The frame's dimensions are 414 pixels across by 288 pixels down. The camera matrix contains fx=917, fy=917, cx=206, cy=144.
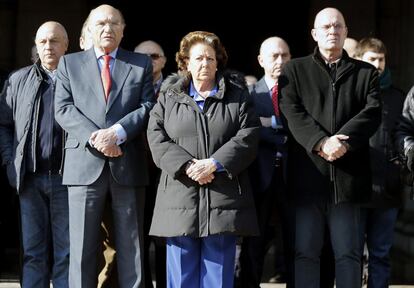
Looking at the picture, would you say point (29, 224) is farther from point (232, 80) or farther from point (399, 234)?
point (399, 234)

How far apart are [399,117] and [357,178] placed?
72 cm

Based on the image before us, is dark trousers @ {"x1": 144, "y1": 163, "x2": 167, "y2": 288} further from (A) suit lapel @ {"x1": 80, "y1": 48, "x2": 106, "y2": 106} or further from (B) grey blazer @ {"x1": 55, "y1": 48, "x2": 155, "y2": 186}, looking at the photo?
(A) suit lapel @ {"x1": 80, "y1": 48, "x2": 106, "y2": 106}

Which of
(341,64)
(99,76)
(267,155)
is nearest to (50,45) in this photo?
(99,76)

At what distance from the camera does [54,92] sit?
6.45 meters

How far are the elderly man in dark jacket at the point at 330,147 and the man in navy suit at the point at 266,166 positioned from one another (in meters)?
0.39

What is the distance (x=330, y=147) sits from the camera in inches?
231

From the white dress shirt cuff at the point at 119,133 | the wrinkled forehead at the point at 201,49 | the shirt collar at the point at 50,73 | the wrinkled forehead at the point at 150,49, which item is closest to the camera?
the white dress shirt cuff at the point at 119,133

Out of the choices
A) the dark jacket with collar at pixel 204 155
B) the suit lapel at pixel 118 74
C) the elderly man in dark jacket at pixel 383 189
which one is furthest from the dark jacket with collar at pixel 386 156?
the suit lapel at pixel 118 74

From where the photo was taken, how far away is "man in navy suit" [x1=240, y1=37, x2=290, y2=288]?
6.57m

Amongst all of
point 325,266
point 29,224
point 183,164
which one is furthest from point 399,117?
point 29,224

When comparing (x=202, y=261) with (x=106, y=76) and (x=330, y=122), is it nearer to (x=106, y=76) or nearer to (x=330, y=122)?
(x=330, y=122)

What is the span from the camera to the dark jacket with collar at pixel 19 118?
20.9ft

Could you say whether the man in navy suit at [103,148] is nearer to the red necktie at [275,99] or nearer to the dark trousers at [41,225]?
the dark trousers at [41,225]

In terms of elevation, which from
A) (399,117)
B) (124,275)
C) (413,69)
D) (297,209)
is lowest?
(124,275)
